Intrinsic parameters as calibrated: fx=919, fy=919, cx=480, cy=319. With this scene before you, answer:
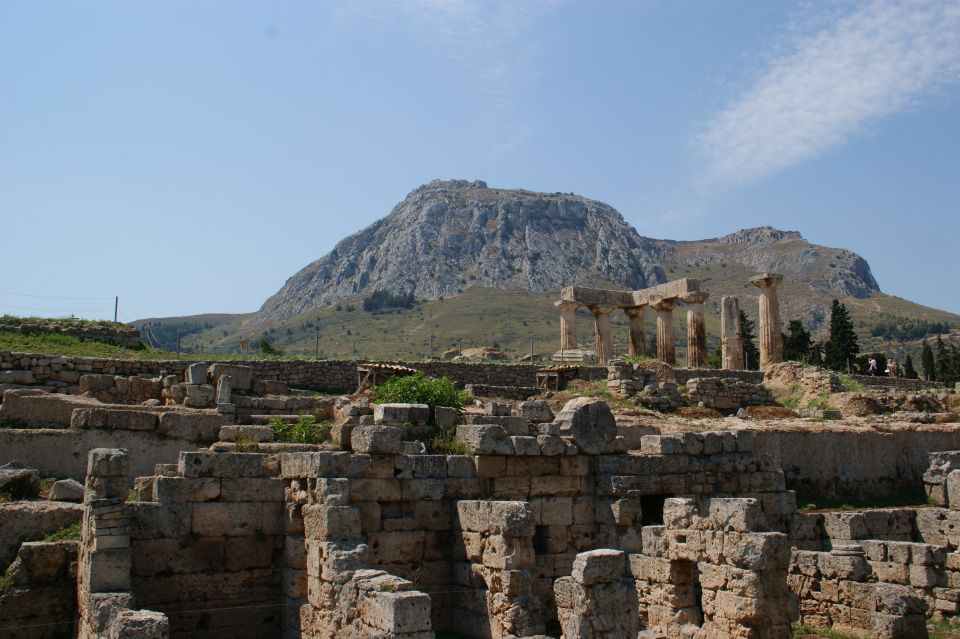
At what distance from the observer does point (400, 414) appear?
13922 millimetres

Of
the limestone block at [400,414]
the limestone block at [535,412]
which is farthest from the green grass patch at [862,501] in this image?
the limestone block at [400,414]

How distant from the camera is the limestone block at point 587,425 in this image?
584 inches

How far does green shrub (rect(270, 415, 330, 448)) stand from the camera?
15.1 meters

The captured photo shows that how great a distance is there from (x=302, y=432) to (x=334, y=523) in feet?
12.8

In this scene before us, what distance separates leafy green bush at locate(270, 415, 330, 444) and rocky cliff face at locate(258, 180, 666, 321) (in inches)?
4452

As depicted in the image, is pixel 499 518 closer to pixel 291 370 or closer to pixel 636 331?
pixel 291 370

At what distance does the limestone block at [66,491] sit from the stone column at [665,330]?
29900mm

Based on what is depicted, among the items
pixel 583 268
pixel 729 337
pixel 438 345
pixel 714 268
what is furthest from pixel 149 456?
pixel 714 268

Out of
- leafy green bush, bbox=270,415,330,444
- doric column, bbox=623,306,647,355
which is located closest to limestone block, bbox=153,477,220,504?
leafy green bush, bbox=270,415,330,444

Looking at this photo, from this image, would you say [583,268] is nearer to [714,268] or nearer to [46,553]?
[714,268]

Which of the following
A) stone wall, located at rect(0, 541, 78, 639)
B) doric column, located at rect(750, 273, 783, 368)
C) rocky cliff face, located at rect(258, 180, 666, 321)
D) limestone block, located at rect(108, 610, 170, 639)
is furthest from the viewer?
rocky cliff face, located at rect(258, 180, 666, 321)

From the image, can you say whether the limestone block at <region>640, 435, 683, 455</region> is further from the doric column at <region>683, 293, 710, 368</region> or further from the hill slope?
the hill slope

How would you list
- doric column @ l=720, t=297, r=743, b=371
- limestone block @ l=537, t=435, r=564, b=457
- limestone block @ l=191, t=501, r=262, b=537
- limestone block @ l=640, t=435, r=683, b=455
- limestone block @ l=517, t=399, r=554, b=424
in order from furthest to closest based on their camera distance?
doric column @ l=720, t=297, r=743, b=371 < limestone block @ l=517, t=399, r=554, b=424 < limestone block @ l=640, t=435, r=683, b=455 < limestone block @ l=537, t=435, r=564, b=457 < limestone block @ l=191, t=501, r=262, b=537

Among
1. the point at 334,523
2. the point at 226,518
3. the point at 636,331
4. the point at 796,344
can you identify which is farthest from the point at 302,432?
the point at 796,344
